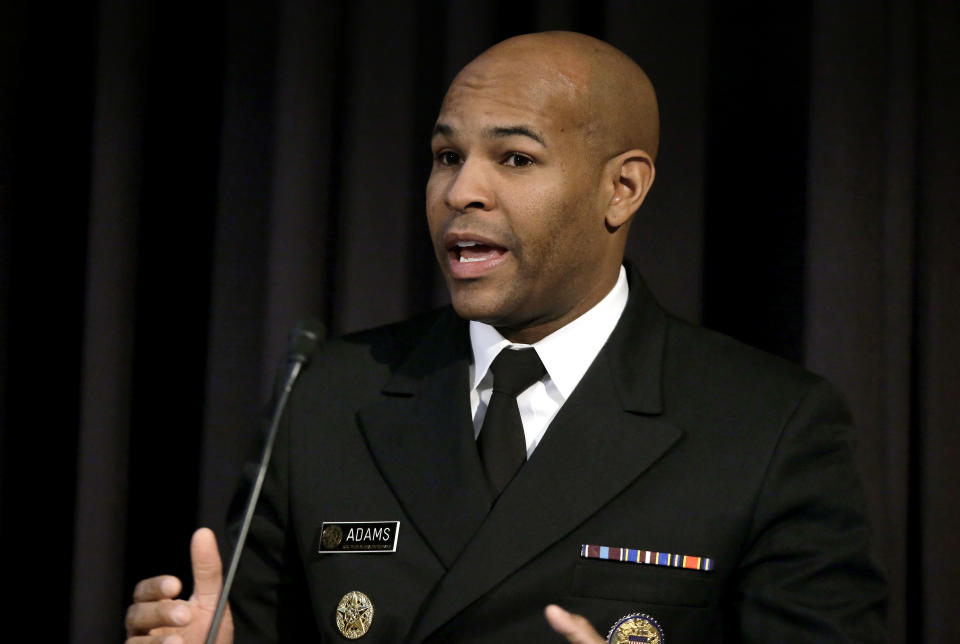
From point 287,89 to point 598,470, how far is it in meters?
0.93

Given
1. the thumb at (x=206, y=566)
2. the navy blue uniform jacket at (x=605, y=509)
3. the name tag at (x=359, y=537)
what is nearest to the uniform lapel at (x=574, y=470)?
the navy blue uniform jacket at (x=605, y=509)

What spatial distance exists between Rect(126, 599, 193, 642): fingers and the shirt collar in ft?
1.52

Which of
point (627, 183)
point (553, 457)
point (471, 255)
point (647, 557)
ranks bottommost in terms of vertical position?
point (647, 557)

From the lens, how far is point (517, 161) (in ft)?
→ 4.62

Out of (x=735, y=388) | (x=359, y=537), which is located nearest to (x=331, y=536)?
(x=359, y=537)

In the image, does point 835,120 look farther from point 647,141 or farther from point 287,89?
point 287,89

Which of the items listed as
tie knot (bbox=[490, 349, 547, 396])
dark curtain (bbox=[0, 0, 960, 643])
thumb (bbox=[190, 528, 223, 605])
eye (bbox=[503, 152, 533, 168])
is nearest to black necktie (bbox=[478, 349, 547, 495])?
tie knot (bbox=[490, 349, 547, 396])

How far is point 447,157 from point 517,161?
98mm

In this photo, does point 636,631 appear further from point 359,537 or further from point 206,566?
point 206,566

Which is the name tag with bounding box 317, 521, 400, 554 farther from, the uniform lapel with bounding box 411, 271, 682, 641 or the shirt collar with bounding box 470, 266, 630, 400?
the shirt collar with bounding box 470, 266, 630, 400

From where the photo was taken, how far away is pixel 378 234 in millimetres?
1955

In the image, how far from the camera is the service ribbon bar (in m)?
1.32

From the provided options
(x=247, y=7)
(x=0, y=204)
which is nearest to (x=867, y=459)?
(x=247, y=7)

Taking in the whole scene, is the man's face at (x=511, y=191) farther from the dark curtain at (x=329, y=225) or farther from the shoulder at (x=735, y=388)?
the dark curtain at (x=329, y=225)
